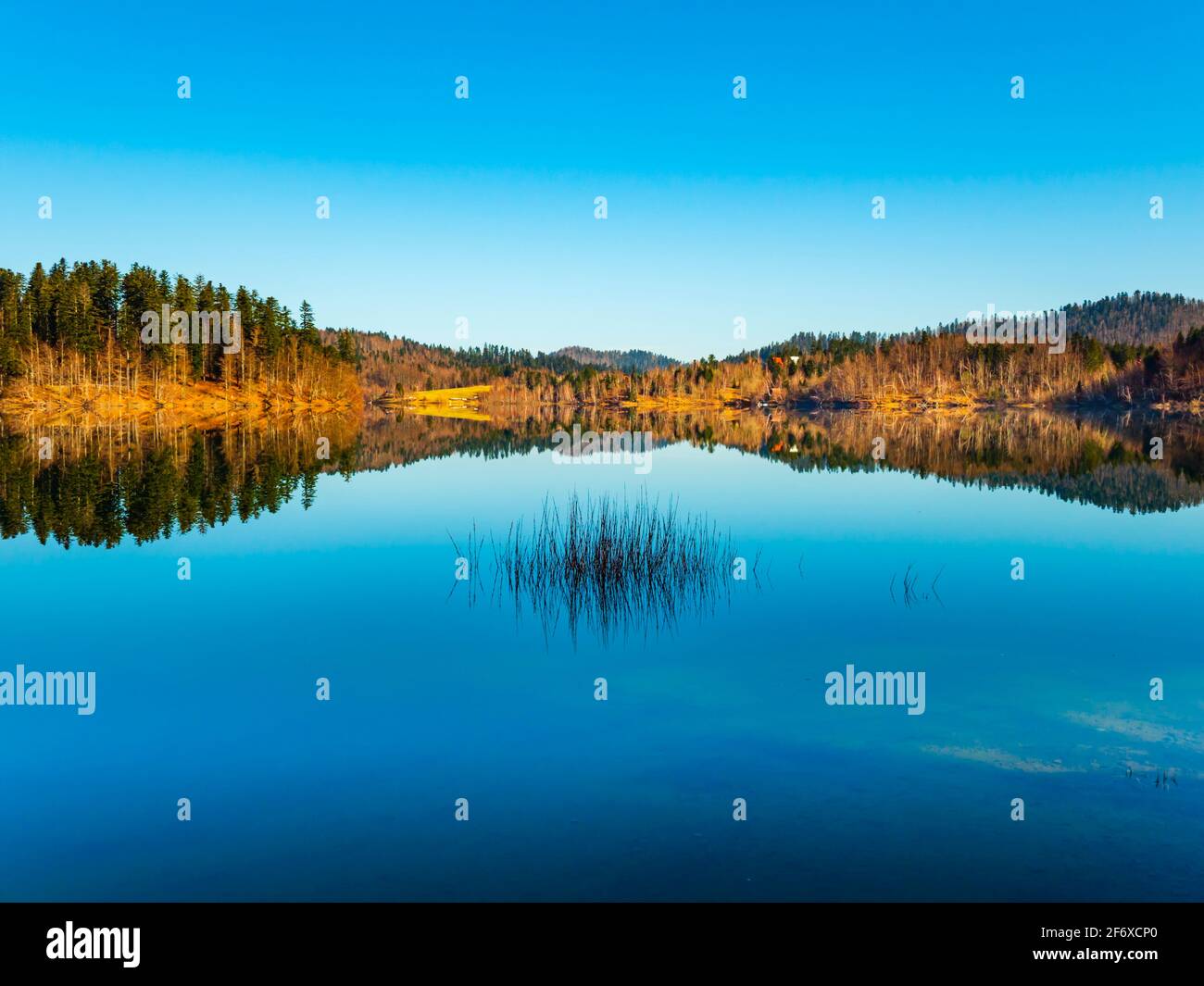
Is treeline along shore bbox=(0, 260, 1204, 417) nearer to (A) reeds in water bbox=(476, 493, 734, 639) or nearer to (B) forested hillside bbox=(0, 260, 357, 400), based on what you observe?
(B) forested hillside bbox=(0, 260, 357, 400)

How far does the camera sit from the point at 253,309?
102062mm

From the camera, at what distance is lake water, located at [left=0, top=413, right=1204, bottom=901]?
289 inches

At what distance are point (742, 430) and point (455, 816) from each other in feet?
274

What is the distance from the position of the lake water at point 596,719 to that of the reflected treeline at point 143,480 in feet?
1.25

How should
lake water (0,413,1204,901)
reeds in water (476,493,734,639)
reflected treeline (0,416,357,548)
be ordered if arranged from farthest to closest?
reflected treeline (0,416,357,548) < reeds in water (476,493,734,639) < lake water (0,413,1204,901)

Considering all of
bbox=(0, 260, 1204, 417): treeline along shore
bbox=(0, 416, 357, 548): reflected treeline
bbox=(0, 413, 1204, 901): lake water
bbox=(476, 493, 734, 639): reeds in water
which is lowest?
bbox=(0, 413, 1204, 901): lake water

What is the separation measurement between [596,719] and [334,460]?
3831 centimetres

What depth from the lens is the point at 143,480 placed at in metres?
32.5

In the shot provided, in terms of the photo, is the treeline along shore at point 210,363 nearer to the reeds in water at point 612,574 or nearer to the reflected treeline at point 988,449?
the reflected treeline at point 988,449

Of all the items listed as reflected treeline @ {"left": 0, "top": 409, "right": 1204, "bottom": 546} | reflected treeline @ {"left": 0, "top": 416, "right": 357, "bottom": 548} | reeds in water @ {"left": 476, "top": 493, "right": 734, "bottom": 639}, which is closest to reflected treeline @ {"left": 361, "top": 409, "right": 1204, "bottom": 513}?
reflected treeline @ {"left": 0, "top": 409, "right": 1204, "bottom": 546}

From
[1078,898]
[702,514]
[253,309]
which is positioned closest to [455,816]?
[1078,898]

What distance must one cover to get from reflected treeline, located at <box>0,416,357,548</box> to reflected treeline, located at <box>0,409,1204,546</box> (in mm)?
63

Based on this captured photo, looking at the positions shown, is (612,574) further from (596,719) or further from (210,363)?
(210,363)
